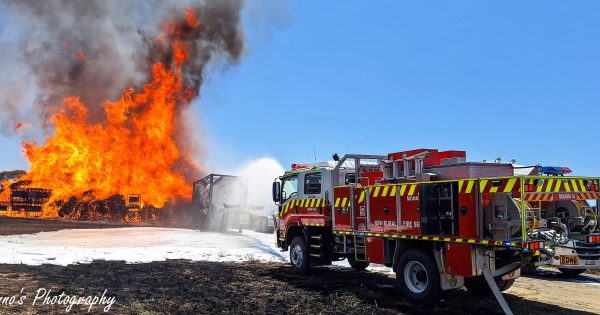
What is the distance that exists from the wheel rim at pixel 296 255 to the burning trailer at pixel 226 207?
17.0 m

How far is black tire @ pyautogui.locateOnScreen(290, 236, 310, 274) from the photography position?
12484 mm

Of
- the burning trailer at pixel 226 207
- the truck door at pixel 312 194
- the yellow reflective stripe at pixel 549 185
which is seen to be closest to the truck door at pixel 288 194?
the truck door at pixel 312 194

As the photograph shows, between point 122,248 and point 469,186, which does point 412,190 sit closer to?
point 469,186

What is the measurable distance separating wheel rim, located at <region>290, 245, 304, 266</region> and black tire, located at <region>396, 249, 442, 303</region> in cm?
404

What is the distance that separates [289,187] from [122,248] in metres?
7.57

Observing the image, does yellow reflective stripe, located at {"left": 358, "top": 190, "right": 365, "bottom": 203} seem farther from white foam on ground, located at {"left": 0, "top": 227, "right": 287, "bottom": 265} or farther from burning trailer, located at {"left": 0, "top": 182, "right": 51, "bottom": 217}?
burning trailer, located at {"left": 0, "top": 182, "right": 51, "bottom": 217}

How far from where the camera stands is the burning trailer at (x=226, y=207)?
102 feet

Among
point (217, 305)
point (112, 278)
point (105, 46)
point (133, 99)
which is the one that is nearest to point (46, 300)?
point (112, 278)

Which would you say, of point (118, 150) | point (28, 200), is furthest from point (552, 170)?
point (28, 200)

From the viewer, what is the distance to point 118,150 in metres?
37.5

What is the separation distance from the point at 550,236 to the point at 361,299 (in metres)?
3.71

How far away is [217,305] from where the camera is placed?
27.6 feet

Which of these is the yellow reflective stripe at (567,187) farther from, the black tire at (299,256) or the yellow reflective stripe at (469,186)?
the black tire at (299,256)

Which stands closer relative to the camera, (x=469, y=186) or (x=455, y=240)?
(x=469, y=186)
